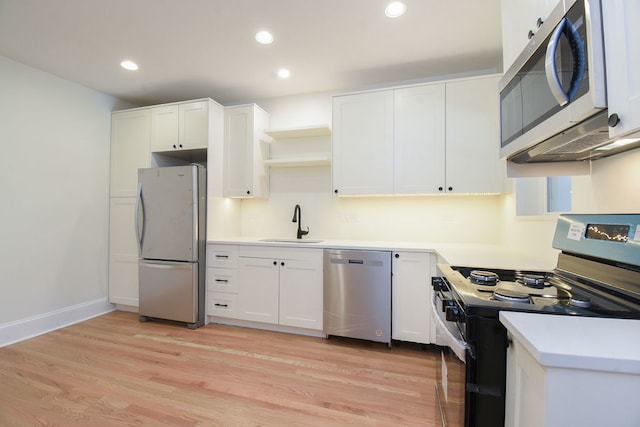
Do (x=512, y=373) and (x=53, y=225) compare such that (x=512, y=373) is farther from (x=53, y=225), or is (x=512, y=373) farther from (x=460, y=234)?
(x=53, y=225)

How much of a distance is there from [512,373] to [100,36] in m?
3.30

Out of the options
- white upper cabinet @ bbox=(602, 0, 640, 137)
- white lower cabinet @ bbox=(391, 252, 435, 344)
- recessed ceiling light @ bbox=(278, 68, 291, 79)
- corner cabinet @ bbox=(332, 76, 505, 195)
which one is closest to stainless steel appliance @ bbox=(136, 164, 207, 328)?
recessed ceiling light @ bbox=(278, 68, 291, 79)

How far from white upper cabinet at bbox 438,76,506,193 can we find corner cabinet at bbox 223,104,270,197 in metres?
1.97

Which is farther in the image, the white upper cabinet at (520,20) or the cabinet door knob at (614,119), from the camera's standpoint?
the white upper cabinet at (520,20)

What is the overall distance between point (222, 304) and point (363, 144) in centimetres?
220

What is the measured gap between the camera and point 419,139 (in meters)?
2.56

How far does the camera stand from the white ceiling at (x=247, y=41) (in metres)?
1.90

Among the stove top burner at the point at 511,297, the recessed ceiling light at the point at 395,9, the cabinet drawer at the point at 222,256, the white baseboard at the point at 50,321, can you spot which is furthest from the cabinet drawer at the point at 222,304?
the recessed ceiling light at the point at 395,9

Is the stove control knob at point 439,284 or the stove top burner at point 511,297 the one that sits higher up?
the stove top burner at point 511,297

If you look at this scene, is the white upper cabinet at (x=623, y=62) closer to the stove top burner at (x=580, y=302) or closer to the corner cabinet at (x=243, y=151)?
the stove top burner at (x=580, y=302)

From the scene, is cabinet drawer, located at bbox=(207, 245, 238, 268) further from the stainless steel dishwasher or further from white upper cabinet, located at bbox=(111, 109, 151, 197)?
white upper cabinet, located at bbox=(111, 109, 151, 197)

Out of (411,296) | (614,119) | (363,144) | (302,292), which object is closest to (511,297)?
(614,119)

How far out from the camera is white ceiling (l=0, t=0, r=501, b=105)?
6.22 ft

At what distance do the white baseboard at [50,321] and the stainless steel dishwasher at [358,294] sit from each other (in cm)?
270
